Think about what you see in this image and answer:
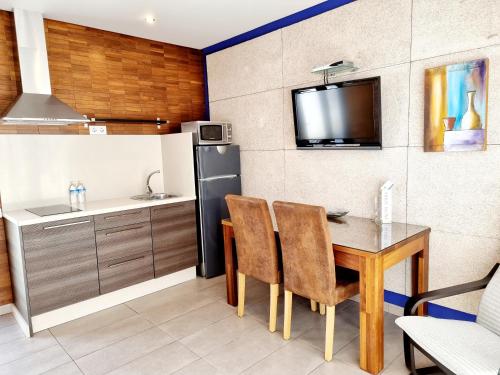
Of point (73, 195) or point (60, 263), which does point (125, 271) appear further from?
point (73, 195)

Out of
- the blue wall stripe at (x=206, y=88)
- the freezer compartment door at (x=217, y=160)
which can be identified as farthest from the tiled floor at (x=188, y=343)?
the blue wall stripe at (x=206, y=88)

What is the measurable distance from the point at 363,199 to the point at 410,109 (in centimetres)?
80

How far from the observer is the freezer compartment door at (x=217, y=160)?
363 centimetres

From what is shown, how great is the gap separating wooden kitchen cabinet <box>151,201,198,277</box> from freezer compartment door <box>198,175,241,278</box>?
10cm

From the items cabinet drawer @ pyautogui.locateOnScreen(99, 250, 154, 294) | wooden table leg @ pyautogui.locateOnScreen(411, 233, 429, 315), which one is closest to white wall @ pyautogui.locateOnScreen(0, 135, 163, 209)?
cabinet drawer @ pyautogui.locateOnScreen(99, 250, 154, 294)

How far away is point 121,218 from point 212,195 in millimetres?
988

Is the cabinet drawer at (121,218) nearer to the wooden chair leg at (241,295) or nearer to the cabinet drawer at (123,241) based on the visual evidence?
the cabinet drawer at (123,241)

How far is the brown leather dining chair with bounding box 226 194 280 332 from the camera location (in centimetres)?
255

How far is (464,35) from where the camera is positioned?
89.8 inches

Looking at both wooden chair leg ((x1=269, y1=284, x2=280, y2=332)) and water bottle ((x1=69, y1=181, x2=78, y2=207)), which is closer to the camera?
wooden chair leg ((x1=269, y1=284, x2=280, y2=332))

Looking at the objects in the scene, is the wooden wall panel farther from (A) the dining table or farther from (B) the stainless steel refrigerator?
(A) the dining table

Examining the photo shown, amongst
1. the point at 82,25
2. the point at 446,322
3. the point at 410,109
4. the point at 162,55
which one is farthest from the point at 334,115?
the point at 82,25

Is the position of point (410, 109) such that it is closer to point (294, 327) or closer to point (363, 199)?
point (363, 199)

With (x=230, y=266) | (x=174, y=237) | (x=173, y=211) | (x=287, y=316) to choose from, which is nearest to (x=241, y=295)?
(x=230, y=266)
